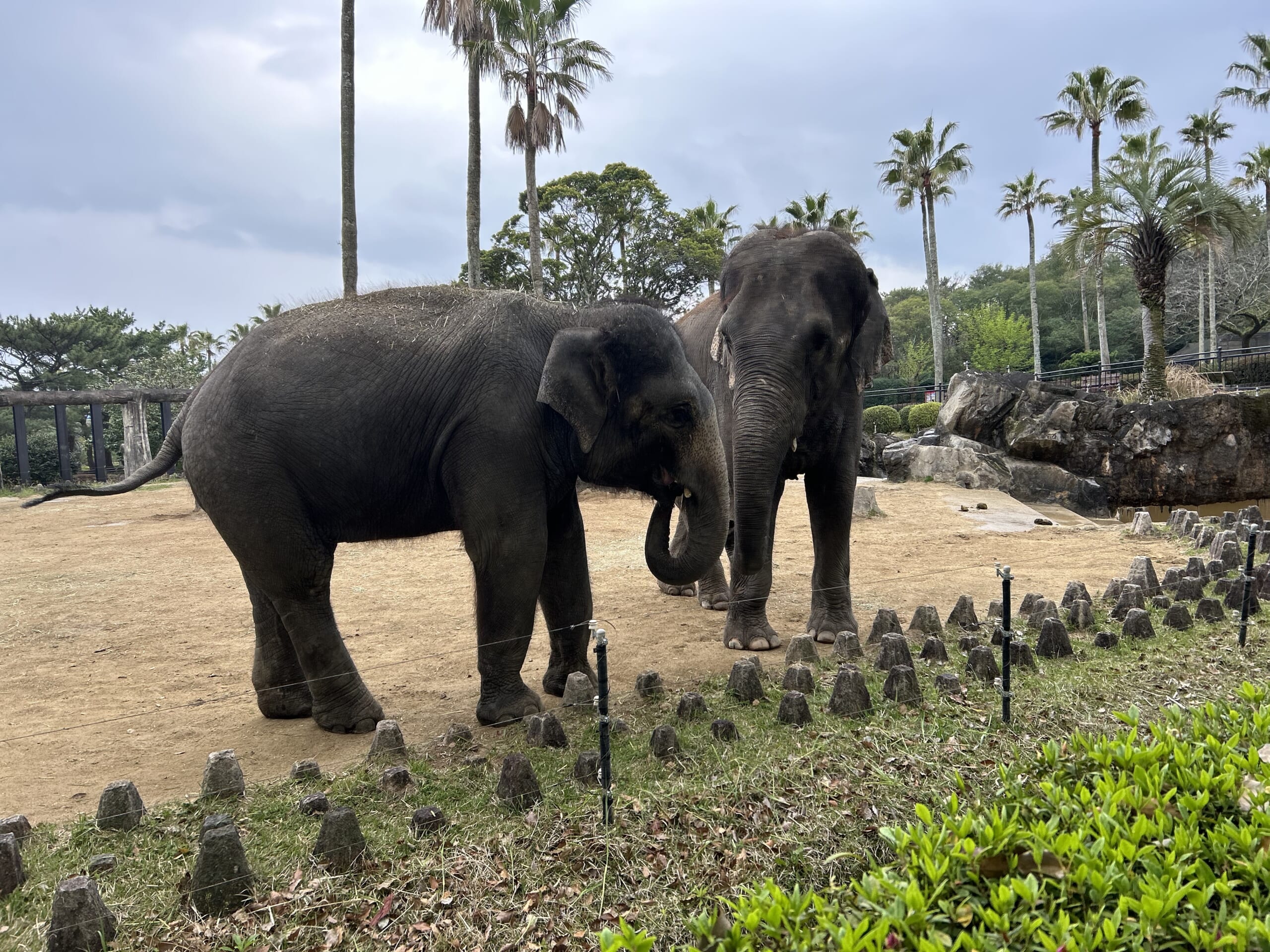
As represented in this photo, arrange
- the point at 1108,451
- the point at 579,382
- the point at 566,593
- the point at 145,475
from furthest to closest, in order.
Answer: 1. the point at 1108,451
2. the point at 566,593
3. the point at 145,475
4. the point at 579,382

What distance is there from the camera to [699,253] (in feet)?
129

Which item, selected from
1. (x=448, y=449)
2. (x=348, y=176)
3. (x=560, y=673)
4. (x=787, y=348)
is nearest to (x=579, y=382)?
(x=448, y=449)

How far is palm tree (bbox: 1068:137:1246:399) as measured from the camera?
66.1 ft

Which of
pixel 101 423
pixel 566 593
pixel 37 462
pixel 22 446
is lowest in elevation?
pixel 566 593

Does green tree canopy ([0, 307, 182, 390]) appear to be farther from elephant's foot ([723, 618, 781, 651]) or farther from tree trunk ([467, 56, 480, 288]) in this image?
elephant's foot ([723, 618, 781, 651])

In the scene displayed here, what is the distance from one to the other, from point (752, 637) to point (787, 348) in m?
2.18

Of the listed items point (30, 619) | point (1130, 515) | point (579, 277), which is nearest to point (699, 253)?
point (579, 277)

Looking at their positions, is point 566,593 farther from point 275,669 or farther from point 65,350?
point 65,350

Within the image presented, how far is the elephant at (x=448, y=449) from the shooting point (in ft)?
15.6

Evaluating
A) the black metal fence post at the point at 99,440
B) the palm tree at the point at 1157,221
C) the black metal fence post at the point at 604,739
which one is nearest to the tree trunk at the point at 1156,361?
the palm tree at the point at 1157,221

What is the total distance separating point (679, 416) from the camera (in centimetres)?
494

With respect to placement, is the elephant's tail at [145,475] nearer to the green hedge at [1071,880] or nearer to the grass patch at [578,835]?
the grass patch at [578,835]

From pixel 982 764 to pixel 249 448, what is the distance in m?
4.00

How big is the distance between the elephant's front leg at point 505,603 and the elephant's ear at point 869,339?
122 inches
